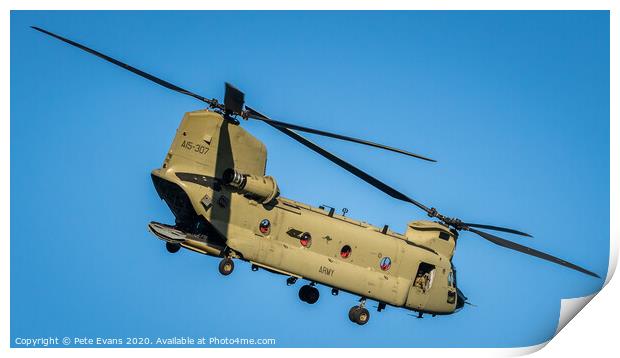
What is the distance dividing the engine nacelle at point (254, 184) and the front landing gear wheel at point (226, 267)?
2446mm

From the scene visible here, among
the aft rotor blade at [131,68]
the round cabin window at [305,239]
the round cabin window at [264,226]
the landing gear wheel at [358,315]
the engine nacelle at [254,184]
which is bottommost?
the landing gear wheel at [358,315]

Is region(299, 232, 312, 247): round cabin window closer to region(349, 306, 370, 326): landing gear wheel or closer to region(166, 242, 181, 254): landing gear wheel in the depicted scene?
region(349, 306, 370, 326): landing gear wheel

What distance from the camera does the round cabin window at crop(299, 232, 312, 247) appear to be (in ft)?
111

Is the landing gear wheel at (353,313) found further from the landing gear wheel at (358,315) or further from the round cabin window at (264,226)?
the round cabin window at (264,226)

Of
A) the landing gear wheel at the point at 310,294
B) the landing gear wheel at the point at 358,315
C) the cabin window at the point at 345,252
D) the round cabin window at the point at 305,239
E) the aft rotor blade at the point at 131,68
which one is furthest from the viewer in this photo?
the landing gear wheel at the point at 358,315

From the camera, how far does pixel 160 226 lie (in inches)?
1227

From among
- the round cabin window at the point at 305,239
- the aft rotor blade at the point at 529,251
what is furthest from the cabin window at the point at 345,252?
the aft rotor blade at the point at 529,251

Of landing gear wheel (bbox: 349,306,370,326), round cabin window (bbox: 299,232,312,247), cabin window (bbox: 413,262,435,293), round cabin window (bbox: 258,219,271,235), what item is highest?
round cabin window (bbox: 258,219,271,235)

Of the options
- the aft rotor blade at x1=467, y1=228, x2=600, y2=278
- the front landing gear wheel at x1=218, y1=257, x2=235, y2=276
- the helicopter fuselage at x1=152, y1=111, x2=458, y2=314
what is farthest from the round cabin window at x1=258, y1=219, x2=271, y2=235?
the aft rotor blade at x1=467, y1=228, x2=600, y2=278

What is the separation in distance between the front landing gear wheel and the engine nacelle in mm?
2446

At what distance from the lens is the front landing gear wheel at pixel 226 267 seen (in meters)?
31.4

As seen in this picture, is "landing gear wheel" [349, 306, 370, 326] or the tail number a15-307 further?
"landing gear wheel" [349, 306, 370, 326]

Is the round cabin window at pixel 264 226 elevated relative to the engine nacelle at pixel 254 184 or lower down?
lower down

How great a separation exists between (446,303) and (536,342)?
6.40 meters
